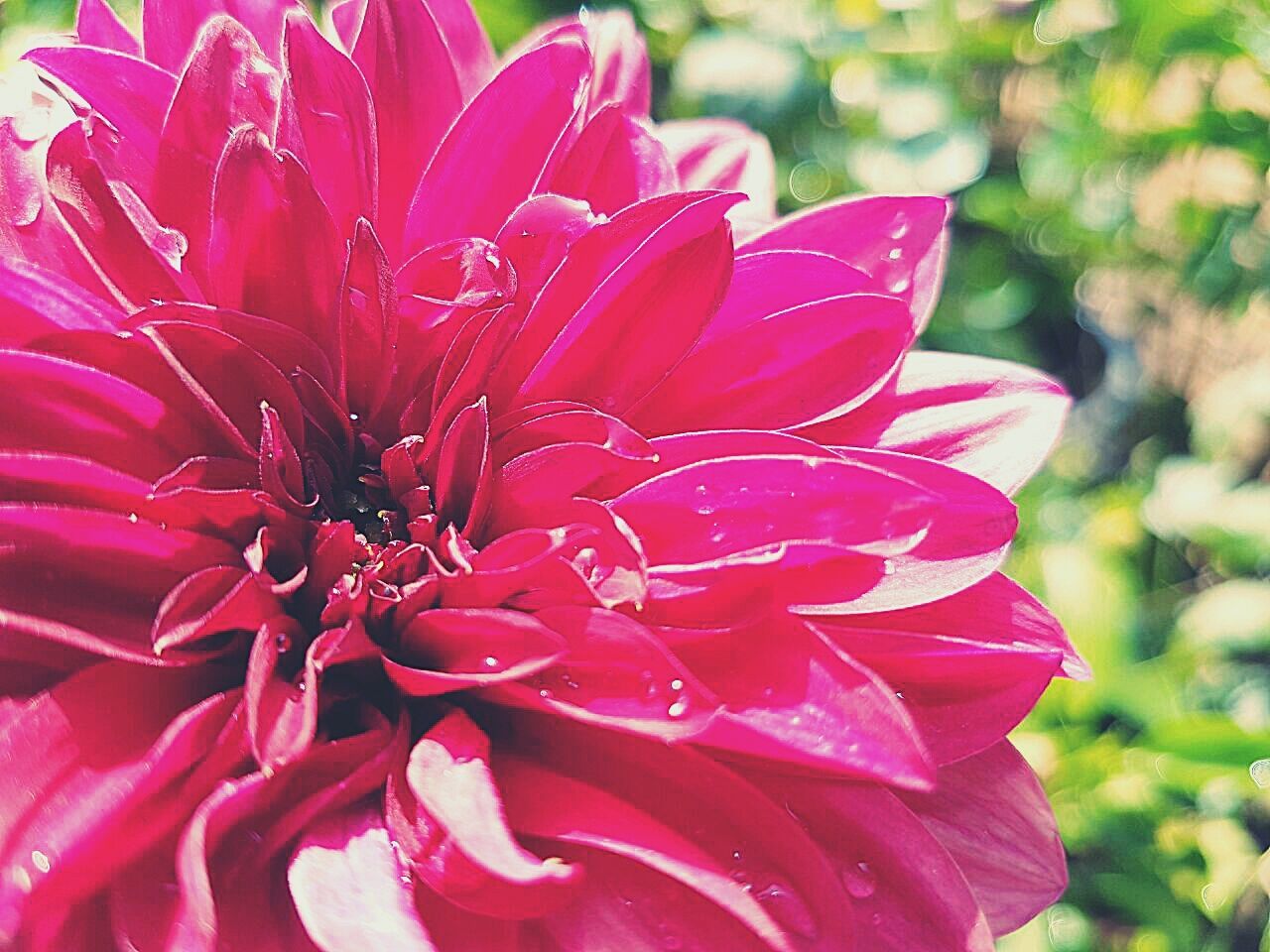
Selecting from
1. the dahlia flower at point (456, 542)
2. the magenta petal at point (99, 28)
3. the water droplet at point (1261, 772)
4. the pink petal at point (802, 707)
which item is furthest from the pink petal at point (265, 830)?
the water droplet at point (1261, 772)

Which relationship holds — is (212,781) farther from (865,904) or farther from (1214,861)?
(1214,861)

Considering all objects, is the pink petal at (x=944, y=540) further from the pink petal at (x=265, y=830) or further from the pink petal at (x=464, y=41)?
the pink petal at (x=464, y=41)

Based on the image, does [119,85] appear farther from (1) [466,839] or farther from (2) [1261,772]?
(2) [1261,772]

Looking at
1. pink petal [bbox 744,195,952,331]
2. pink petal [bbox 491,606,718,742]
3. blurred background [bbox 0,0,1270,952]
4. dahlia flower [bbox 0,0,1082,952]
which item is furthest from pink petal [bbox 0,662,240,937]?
blurred background [bbox 0,0,1270,952]

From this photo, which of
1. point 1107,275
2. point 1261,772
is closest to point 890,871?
point 1261,772

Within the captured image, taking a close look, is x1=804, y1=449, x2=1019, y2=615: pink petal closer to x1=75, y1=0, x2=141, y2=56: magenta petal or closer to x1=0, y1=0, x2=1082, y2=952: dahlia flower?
x1=0, y1=0, x2=1082, y2=952: dahlia flower

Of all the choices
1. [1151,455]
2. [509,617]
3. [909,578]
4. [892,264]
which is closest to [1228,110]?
[1151,455]
